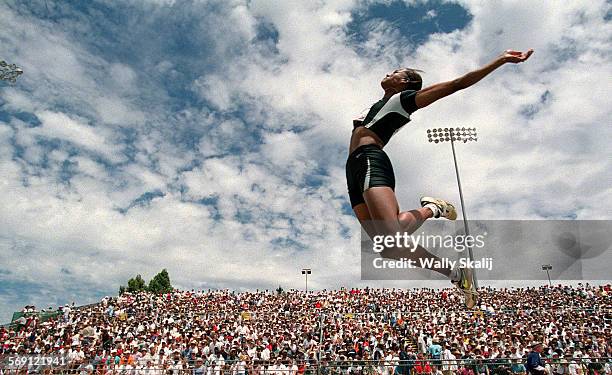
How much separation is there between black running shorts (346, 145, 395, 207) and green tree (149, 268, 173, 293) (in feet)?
253

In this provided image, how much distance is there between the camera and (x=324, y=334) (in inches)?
877

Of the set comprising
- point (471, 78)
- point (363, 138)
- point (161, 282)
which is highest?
point (161, 282)

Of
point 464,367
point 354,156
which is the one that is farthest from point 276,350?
point 354,156

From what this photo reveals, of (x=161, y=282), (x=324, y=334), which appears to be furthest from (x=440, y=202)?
(x=161, y=282)

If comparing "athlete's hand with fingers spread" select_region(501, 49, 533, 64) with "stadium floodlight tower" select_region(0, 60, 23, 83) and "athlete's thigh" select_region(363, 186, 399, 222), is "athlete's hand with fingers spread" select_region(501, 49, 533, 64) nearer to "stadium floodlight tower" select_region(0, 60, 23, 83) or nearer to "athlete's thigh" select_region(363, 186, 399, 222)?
"athlete's thigh" select_region(363, 186, 399, 222)

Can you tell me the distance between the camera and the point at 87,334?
22.3 meters

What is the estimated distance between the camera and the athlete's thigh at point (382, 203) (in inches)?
161

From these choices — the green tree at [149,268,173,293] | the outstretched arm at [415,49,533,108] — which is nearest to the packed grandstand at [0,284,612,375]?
the outstretched arm at [415,49,533,108]

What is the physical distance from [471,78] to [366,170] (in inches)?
46.6

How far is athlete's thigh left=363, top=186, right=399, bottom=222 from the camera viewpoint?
13.4 feet

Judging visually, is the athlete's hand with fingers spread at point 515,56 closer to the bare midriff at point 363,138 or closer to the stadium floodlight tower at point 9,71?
the bare midriff at point 363,138

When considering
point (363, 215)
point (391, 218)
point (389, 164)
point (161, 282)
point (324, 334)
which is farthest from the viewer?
point (161, 282)

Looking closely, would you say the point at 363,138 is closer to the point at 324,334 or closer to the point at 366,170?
the point at 366,170

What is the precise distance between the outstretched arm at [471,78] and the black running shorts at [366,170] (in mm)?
717
